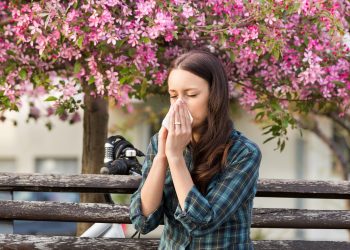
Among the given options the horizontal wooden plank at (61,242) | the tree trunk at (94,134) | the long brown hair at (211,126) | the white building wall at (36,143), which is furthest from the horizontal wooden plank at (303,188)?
the white building wall at (36,143)

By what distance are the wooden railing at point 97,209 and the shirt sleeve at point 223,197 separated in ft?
3.06

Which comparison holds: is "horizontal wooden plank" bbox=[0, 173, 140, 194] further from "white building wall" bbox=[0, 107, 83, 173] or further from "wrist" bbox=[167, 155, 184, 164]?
"white building wall" bbox=[0, 107, 83, 173]

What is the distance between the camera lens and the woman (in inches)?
125

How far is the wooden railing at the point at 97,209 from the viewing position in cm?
→ 419

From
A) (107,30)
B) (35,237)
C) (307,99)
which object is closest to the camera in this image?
(35,237)

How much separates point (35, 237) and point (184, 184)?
1.27 metres

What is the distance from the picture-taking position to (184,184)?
3182 millimetres

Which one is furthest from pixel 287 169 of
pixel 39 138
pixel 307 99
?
pixel 307 99

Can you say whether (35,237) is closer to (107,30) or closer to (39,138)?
(107,30)

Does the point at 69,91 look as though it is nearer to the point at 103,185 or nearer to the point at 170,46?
the point at 170,46

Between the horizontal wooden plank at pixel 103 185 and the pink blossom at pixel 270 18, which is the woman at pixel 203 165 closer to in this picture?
the horizontal wooden plank at pixel 103 185

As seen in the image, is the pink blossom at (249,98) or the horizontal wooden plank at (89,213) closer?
the horizontal wooden plank at (89,213)

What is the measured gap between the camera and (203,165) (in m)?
3.31

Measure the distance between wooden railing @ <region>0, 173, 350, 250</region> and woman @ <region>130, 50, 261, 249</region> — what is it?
0.83 metres
